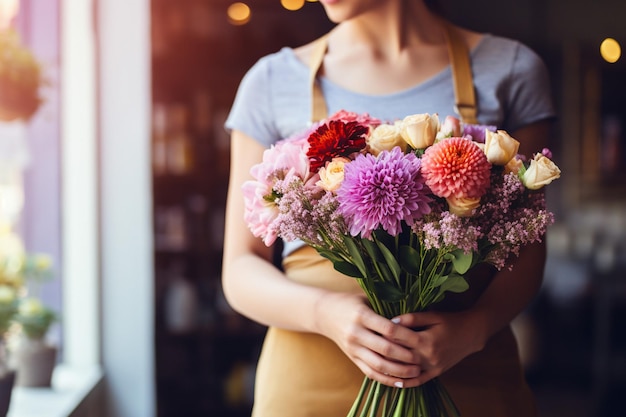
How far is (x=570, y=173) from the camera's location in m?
3.42

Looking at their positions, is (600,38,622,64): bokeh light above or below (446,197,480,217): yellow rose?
above

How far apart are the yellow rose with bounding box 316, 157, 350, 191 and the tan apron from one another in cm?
37

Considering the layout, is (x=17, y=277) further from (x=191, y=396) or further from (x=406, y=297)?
(x=406, y=297)

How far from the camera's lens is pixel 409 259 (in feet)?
2.96

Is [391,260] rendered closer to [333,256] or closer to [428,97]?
[333,256]

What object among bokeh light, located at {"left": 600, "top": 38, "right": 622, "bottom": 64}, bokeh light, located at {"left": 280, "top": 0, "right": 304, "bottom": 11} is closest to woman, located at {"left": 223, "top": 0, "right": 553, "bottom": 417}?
bokeh light, located at {"left": 280, "top": 0, "right": 304, "bottom": 11}

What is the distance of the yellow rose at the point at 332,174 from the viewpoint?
0.85 m

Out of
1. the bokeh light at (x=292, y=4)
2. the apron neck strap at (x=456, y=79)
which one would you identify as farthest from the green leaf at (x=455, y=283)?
the bokeh light at (x=292, y=4)

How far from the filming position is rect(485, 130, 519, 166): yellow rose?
0.86m

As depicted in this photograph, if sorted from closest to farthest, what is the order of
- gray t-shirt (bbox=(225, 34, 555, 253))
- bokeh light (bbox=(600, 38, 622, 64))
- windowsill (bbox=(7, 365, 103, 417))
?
1. gray t-shirt (bbox=(225, 34, 555, 253))
2. windowsill (bbox=(7, 365, 103, 417))
3. bokeh light (bbox=(600, 38, 622, 64))

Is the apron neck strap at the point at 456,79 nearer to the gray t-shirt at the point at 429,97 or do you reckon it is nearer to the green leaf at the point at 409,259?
the gray t-shirt at the point at 429,97

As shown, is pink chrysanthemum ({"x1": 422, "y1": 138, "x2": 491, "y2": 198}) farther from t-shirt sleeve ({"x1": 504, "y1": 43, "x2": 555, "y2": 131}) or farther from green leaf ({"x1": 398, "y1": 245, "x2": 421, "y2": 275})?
t-shirt sleeve ({"x1": 504, "y1": 43, "x2": 555, "y2": 131})

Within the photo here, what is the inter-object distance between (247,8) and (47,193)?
1124mm

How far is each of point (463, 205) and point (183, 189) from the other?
2.21 m
